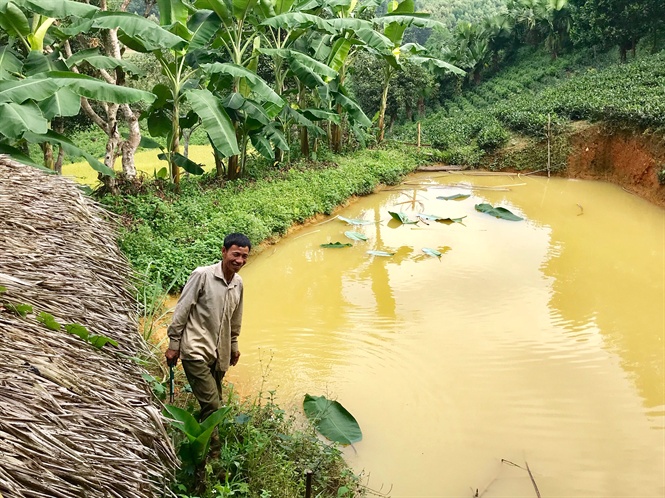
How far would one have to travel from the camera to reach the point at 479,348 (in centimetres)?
552

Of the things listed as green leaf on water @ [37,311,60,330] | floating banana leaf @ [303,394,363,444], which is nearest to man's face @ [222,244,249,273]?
green leaf on water @ [37,311,60,330]

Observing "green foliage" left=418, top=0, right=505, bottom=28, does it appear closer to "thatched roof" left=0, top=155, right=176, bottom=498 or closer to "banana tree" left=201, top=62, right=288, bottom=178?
"banana tree" left=201, top=62, right=288, bottom=178

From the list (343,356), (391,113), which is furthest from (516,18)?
(343,356)

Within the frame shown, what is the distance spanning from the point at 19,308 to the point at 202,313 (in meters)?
1.08

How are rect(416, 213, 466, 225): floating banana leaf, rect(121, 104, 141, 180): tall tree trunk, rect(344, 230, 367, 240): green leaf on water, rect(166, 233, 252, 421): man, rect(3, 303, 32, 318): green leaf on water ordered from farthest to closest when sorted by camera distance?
rect(416, 213, 466, 225): floating banana leaf < rect(344, 230, 367, 240): green leaf on water < rect(121, 104, 141, 180): tall tree trunk < rect(166, 233, 252, 421): man < rect(3, 303, 32, 318): green leaf on water

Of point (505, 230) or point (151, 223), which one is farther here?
point (505, 230)

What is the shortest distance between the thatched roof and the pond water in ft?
6.24

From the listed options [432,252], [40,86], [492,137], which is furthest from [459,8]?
[40,86]

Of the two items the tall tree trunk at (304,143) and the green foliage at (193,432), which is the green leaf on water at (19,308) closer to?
the green foliage at (193,432)

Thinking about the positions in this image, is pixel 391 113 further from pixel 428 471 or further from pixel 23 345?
pixel 23 345

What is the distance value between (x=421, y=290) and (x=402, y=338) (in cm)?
137

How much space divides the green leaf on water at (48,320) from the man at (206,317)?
80 cm

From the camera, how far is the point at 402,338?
5793 millimetres

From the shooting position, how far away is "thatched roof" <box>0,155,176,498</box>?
1.84 m
